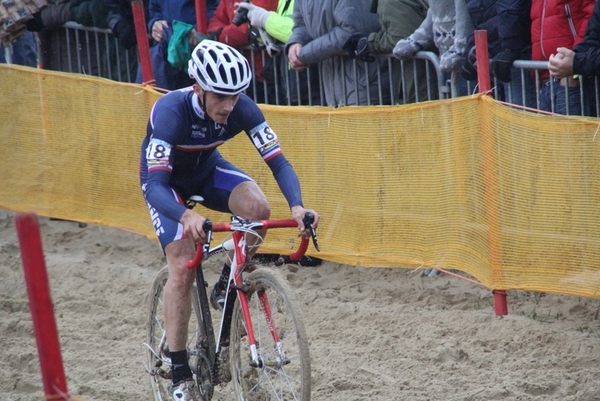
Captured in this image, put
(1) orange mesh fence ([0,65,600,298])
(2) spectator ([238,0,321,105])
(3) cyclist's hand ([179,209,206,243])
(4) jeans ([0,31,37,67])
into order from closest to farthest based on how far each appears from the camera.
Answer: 1. (3) cyclist's hand ([179,209,206,243])
2. (1) orange mesh fence ([0,65,600,298])
3. (2) spectator ([238,0,321,105])
4. (4) jeans ([0,31,37,67])

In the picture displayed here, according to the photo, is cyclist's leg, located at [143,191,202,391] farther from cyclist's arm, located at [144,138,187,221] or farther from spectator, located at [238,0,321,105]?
spectator, located at [238,0,321,105]

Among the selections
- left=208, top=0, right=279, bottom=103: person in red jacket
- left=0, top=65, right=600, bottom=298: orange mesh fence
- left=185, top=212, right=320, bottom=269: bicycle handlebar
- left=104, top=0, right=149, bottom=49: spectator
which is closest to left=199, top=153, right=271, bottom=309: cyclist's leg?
left=185, top=212, right=320, bottom=269: bicycle handlebar

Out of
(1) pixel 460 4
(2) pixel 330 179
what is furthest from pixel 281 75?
(1) pixel 460 4

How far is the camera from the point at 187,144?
224 inches

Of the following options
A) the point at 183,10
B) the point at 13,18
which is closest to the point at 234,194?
the point at 183,10

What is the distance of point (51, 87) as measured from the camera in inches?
390

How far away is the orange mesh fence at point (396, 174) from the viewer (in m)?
6.52

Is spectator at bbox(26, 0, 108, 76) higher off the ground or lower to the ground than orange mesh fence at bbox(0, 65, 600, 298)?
higher

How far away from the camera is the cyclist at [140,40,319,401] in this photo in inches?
211

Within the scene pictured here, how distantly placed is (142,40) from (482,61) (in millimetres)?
3726

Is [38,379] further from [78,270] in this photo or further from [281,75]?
[281,75]

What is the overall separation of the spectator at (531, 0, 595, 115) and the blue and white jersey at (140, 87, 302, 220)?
2274 millimetres

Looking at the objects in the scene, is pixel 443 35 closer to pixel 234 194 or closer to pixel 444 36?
pixel 444 36

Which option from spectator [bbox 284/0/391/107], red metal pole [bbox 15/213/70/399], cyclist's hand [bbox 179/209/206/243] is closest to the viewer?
red metal pole [bbox 15/213/70/399]
